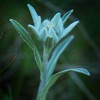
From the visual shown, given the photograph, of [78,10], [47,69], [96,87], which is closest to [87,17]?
[78,10]

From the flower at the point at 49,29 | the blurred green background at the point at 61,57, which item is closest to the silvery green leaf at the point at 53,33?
the flower at the point at 49,29

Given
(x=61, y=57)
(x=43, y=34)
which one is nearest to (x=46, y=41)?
(x=43, y=34)

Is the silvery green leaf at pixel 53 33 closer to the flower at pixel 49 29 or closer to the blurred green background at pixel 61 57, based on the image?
the flower at pixel 49 29

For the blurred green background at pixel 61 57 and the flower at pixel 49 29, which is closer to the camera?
the flower at pixel 49 29

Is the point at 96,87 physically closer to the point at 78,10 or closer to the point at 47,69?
the point at 78,10

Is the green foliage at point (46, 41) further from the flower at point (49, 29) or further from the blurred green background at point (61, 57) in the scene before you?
the blurred green background at point (61, 57)

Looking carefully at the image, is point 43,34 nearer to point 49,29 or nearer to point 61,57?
point 49,29

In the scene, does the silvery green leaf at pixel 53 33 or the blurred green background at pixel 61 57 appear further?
the blurred green background at pixel 61 57

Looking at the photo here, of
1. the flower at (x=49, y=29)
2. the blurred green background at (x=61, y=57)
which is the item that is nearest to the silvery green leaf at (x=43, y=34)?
the flower at (x=49, y=29)

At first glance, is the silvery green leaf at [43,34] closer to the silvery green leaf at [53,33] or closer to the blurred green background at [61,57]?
the silvery green leaf at [53,33]
